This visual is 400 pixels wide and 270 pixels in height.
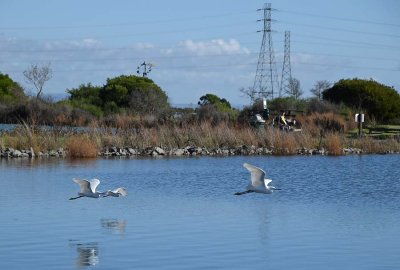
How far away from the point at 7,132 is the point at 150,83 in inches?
1218

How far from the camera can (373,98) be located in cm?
5466

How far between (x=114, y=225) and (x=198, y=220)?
1718mm

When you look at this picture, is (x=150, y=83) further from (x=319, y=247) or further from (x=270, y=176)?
(x=319, y=247)

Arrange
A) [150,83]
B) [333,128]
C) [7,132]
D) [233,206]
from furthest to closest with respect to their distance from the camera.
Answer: [150,83], [333,128], [7,132], [233,206]

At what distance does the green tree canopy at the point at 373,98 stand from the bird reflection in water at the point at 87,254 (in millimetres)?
37061

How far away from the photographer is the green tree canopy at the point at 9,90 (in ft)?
207

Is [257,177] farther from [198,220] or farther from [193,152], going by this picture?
[193,152]

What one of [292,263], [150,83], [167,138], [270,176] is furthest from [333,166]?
[150,83]

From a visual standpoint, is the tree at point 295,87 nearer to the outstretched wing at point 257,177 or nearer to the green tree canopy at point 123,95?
the green tree canopy at point 123,95

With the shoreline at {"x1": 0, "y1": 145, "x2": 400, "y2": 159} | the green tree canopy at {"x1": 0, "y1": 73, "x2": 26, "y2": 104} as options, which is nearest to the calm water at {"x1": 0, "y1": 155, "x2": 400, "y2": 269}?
the shoreline at {"x1": 0, "y1": 145, "x2": 400, "y2": 159}

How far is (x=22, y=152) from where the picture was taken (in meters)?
34.8

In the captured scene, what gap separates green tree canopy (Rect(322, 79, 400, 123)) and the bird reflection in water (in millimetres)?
37061

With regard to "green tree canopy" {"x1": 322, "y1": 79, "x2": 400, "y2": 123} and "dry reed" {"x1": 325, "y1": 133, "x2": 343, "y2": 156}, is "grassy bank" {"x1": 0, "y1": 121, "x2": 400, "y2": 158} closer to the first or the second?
"dry reed" {"x1": 325, "y1": 133, "x2": 343, "y2": 156}

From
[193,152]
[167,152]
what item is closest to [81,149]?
[167,152]
